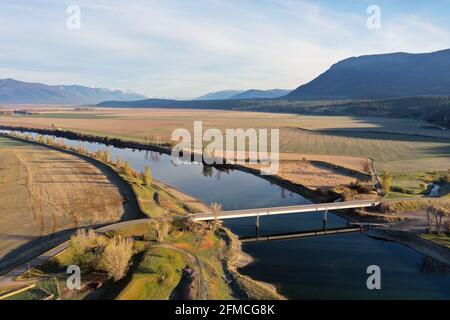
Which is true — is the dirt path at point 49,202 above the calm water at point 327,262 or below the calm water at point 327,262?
above

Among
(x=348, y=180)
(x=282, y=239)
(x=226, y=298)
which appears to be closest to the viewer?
(x=226, y=298)

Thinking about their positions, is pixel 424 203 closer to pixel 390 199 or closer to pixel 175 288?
pixel 390 199

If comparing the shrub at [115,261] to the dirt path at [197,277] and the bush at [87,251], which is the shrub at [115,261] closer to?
the bush at [87,251]

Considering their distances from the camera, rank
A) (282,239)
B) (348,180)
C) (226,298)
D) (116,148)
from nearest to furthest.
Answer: (226,298)
(282,239)
(348,180)
(116,148)

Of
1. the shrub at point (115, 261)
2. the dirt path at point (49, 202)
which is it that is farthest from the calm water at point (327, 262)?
the dirt path at point (49, 202)

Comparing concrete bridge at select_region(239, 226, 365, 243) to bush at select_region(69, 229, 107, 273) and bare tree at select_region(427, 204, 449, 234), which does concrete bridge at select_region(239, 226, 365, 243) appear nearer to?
bare tree at select_region(427, 204, 449, 234)
